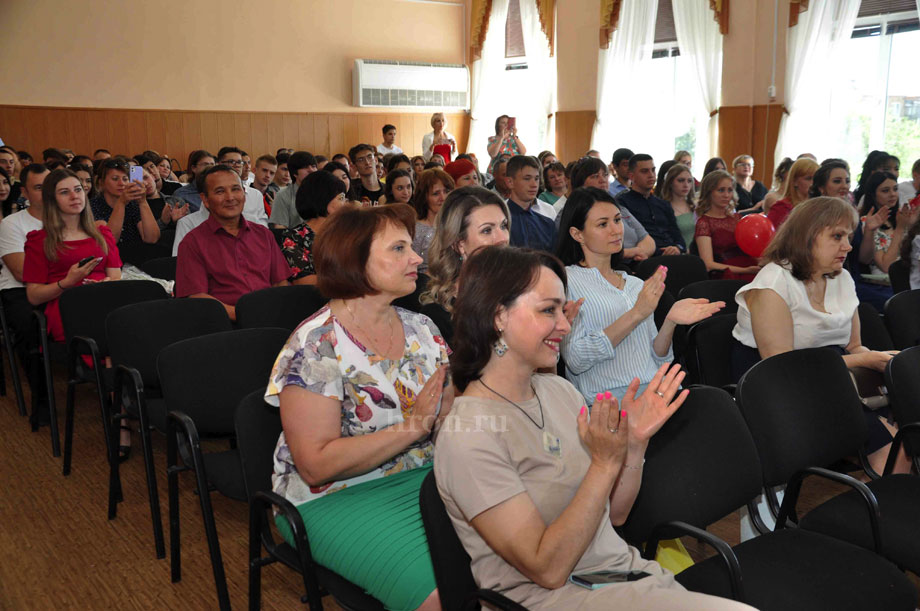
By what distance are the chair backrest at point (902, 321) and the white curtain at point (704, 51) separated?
7.20 meters

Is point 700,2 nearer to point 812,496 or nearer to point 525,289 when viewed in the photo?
point 812,496

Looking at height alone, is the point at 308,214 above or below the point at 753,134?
below

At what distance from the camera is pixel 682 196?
5.62m

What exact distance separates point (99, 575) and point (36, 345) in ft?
5.64

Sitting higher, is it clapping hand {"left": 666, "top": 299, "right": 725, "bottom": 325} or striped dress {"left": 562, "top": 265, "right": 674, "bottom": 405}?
clapping hand {"left": 666, "top": 299, "right": 725, "bottom": 325}

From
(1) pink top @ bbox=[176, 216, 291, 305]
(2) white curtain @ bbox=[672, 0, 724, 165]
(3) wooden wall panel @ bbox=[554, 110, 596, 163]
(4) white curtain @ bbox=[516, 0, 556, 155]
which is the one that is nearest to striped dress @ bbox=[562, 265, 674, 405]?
(1) pink top @ bbox=[176, 216, 291, 305]

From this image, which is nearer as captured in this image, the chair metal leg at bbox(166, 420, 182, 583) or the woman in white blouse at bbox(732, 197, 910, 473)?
the chair metal leg at bbox(166, 420, 182, 583)

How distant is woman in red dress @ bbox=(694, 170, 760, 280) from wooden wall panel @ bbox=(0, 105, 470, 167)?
23.2 feet

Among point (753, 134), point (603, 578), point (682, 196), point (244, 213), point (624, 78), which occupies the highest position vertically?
A: point (624, 78)

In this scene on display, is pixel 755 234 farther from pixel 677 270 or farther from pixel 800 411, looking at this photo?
pixel 800 411

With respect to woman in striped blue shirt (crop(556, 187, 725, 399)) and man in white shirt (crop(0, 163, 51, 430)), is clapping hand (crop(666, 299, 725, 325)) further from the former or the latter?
man in white shirt (crop(0, 163, 51, 430))

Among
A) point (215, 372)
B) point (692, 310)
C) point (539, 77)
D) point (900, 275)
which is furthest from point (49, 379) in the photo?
point (539, 77)

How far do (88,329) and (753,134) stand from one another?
845cm

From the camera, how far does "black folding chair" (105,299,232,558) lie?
9.35 ft
